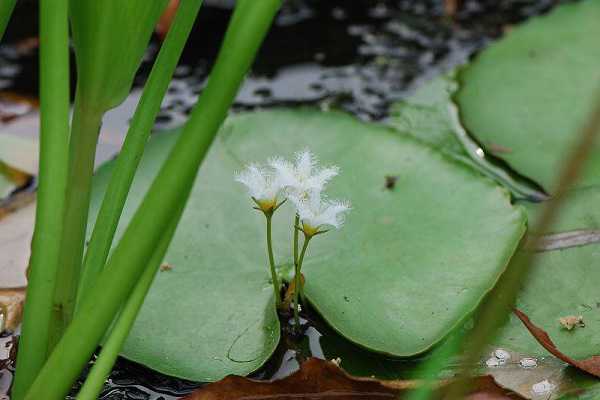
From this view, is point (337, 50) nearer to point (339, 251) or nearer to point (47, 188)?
point (339, 251)

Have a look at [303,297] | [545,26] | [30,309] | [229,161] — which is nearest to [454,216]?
[303,297]

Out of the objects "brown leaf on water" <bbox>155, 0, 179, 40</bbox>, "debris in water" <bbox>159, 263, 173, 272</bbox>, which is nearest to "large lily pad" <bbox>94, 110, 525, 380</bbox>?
"debris in water" <bbox>159, 263, 173, 272</bbox>

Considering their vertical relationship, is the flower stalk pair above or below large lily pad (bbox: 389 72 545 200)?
above

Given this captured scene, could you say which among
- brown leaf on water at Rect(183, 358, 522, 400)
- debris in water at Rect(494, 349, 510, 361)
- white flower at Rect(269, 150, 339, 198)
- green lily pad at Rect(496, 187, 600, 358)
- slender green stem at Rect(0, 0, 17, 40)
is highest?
slender green stem at Rect(0, 0, 17, 40)

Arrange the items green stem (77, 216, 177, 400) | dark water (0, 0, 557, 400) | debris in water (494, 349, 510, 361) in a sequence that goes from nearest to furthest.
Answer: green stem (77, 216, 177, 400) → debris in water (494, 349, 510, 361) → dark water (0, 0, 557, 400)

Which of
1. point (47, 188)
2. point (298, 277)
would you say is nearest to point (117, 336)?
point (47, 188)

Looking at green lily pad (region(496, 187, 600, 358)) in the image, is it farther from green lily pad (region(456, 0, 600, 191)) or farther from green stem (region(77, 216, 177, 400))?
green stem (region(77, 216, 177, 400))
